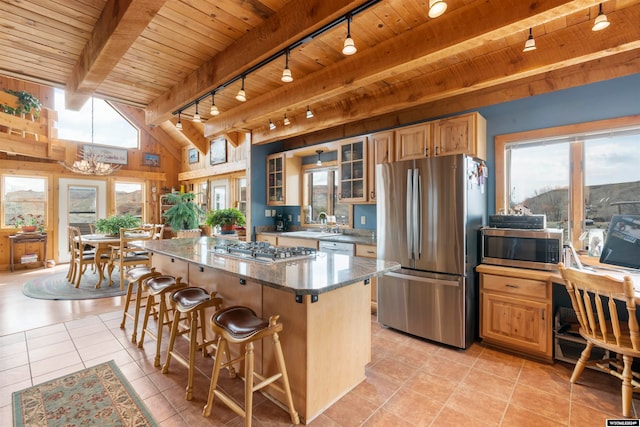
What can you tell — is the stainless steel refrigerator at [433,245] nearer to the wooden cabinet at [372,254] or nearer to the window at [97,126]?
the wooden cabinet at [372,254]

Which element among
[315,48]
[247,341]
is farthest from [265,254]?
[315,48]

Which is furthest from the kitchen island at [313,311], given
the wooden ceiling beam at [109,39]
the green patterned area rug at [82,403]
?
the wooden ceiling beam at [109,39]

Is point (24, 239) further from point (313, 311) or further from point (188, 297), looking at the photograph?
point (313, 311)

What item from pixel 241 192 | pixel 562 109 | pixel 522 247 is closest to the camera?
pixel 522 247

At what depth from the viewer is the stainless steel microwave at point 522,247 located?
8.33 ft

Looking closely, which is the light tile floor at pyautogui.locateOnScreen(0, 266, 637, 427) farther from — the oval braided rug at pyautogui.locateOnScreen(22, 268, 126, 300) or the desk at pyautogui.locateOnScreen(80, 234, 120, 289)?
the desk at pyautogui.locateOnScreen(80, 234, 120, 289)

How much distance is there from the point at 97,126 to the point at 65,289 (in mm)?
4532

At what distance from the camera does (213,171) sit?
23.8ft

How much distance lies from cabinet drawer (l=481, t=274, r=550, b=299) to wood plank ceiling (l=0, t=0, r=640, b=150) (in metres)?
1.76

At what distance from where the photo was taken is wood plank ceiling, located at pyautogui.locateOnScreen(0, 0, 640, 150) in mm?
Result: 1944

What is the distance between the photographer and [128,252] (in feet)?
16.1

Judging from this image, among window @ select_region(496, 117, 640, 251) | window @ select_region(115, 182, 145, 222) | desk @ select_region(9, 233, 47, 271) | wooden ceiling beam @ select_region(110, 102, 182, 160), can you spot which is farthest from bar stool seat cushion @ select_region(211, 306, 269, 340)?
window @ select_region(115, 182, 145, 222)

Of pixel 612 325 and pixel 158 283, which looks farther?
pixel 158 283

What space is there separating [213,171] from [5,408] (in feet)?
19.3
